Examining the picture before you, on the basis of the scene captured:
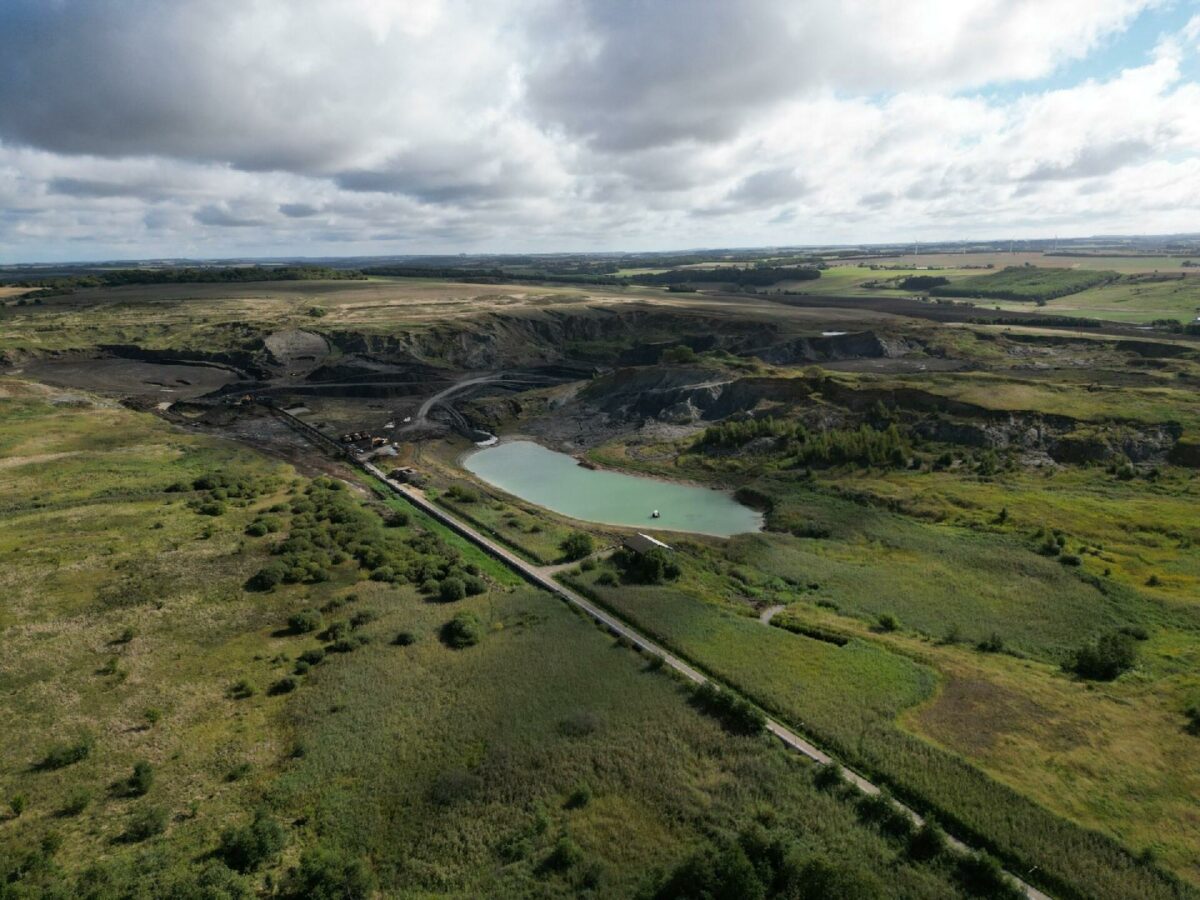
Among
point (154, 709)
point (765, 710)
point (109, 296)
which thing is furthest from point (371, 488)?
point (109, 296)

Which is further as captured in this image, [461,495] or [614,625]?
[461,495]

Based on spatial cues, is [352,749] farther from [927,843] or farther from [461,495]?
[461,495]

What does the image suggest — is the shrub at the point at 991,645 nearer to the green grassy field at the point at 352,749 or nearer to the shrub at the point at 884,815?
the shrub at the point at 884,815

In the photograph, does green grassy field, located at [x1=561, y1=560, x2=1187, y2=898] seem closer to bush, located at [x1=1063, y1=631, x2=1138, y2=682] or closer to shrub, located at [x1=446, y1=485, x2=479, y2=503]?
bush, located at [x1=1063, y1=631, x2=1138, y2=682]

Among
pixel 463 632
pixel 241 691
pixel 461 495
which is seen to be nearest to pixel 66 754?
pixel 241 691

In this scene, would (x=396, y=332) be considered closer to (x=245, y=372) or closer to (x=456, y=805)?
(x=245, y=372)

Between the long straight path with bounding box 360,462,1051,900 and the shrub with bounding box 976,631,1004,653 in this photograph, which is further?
the shrub with bounding box 976,631,1004,653

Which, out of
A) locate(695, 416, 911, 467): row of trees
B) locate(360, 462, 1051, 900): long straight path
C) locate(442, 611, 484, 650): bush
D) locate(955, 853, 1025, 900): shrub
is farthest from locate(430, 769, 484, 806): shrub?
locate(695, 416, 911, 467): row of trees
